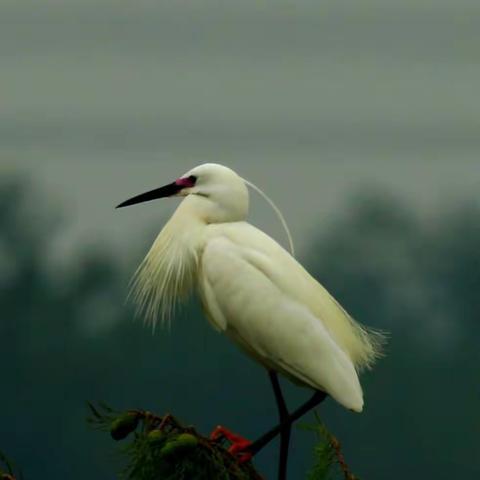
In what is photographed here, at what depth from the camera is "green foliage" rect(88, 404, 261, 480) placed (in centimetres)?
126

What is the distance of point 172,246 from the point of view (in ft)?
5.99

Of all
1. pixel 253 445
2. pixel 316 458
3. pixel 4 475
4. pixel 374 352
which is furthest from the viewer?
pixel 374 352

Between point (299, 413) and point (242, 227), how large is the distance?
0.31 m

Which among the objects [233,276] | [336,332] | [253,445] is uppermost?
[233,276]

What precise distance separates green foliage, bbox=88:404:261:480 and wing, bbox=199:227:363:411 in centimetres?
43

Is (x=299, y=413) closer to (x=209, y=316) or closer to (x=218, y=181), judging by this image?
(x=209, y=316)

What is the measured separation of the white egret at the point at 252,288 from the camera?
177 cm

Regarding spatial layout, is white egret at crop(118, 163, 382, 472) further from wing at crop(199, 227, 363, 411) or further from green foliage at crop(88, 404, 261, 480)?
green foliage at crop(88, 404, 261, 480)

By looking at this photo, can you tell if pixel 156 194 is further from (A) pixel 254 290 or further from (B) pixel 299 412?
(B) pixel 299 412

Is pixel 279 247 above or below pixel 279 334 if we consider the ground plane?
above

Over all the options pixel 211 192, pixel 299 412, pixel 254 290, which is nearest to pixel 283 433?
pixel 299 412

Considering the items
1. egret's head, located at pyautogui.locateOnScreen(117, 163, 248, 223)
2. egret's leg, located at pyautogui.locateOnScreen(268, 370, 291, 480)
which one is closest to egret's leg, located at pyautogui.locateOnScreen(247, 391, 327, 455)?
egret's leg, located at pyautogui.locateOnScreen(268, 370, 291, 480)

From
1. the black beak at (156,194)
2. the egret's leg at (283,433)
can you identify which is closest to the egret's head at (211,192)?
the black beak at (156,194)

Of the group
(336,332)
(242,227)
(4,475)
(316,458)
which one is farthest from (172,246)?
(4,475)
